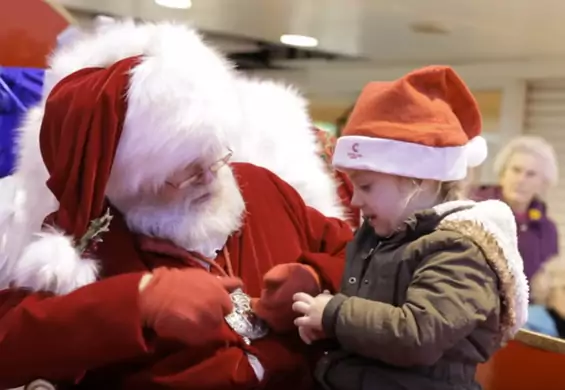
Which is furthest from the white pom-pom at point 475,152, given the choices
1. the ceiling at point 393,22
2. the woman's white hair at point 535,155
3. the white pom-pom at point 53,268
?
the woman's white hair at point 535,155

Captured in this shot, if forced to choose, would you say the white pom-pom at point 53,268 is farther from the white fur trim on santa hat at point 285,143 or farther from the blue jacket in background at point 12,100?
the blue jacket in background at point 12,100

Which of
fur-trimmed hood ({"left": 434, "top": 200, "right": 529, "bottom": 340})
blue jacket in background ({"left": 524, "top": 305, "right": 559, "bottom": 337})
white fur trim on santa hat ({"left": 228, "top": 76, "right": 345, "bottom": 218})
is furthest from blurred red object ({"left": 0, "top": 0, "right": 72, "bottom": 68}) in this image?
blue jacket in background ({"left": 524, "top": 305, "right": 559, "bottom": 337})

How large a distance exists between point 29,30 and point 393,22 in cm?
188

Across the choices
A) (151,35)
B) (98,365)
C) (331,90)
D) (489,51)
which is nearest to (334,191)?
(151,35)

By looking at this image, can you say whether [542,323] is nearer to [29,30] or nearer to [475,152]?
[475,152]

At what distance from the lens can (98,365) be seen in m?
1.25

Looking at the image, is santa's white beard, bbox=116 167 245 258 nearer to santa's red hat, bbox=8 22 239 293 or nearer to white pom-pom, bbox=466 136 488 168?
santa's red hat, bbox=8 22 239 293

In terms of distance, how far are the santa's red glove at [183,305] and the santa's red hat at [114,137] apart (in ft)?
0.40

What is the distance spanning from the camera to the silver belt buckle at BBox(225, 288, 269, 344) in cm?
135

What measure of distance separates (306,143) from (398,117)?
0.55 m

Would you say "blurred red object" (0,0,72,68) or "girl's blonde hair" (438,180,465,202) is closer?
"girl's blonde hair" (438,180,465,202)

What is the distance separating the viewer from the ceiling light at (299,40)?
4.20 m

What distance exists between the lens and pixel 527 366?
1.78 m

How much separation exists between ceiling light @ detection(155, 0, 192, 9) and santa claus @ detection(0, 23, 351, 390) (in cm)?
190
